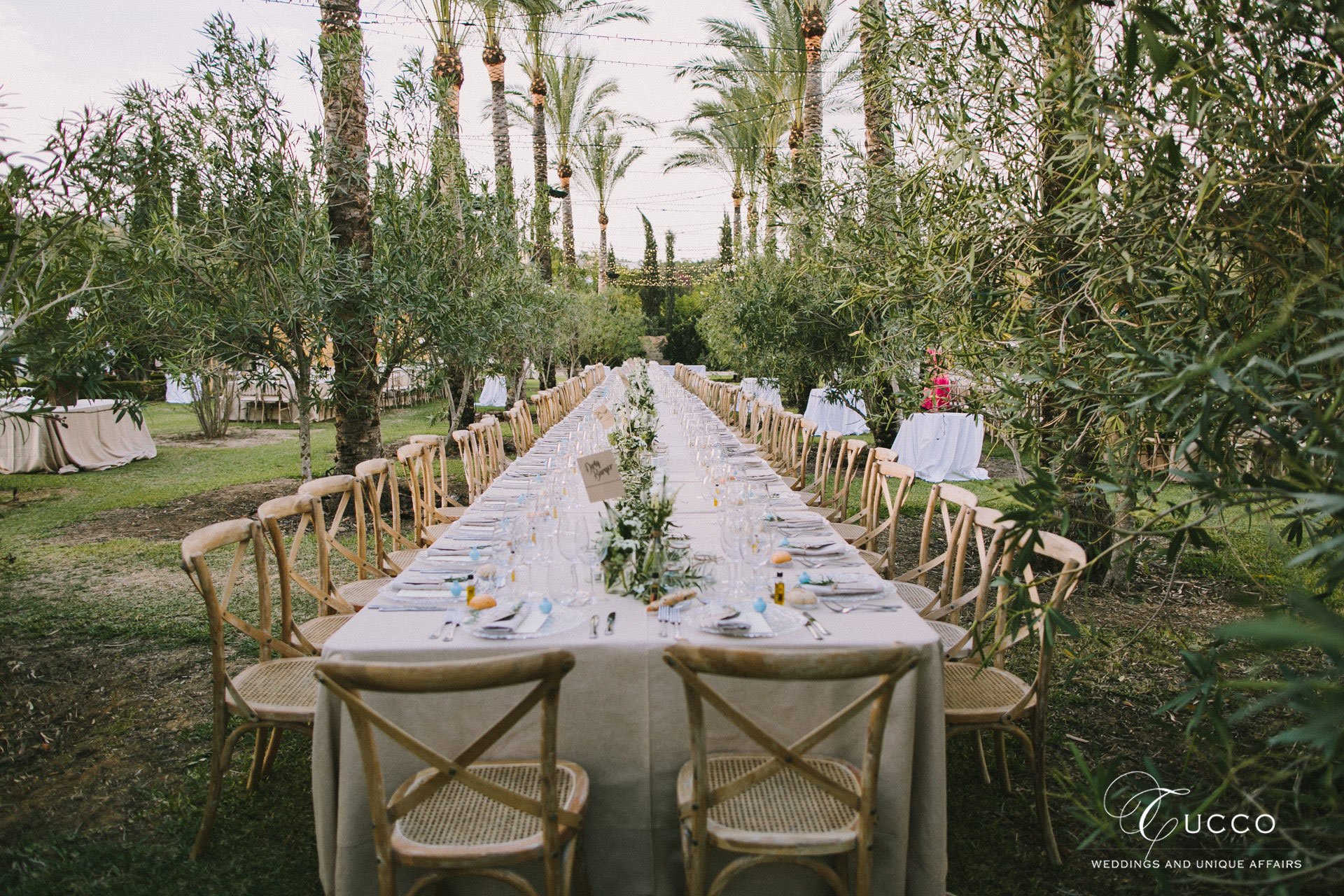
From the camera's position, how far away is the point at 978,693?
243 centimetres

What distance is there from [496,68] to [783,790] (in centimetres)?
1257

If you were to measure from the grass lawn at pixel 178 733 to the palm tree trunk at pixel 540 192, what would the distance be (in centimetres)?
654

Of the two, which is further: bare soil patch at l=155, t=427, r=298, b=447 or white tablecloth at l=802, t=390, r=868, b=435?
bare soil patch at l=155, t=427, r=298, b=447

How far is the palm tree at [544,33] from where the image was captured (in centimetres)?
1188

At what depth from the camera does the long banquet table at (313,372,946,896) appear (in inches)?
75.7

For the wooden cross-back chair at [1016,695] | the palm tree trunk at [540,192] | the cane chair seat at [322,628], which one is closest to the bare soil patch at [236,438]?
the palm tree trunk at [540,192]

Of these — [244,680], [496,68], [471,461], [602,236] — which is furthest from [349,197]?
[602,236]

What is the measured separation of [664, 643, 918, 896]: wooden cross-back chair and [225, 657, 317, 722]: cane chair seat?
3.90 feet

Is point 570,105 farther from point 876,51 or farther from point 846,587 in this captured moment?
point 846,587

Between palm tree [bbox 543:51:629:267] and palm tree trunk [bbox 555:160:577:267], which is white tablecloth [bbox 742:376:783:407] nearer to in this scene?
palm tree [bbox 543:51:629:267]

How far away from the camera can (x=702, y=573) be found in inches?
94.4

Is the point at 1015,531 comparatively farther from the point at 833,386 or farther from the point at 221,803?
the point at 833,386

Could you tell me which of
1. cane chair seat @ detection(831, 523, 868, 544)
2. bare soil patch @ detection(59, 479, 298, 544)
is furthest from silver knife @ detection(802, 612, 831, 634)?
bare soil patch @ detection(59, 479, 298, 544)

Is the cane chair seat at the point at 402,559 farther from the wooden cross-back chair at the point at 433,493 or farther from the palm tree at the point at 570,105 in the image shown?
the palm tree at the point at 570,105
